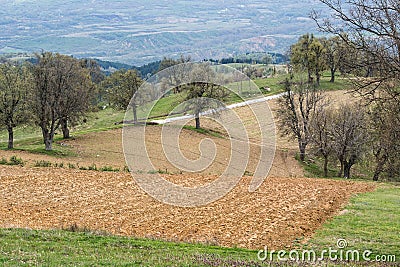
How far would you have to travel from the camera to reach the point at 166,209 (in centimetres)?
2050

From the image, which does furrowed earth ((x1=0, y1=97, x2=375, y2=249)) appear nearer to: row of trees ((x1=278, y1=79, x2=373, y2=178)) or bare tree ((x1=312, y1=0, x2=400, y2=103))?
bare tree ((x1=312, y1=0, x2=400, y2=103))

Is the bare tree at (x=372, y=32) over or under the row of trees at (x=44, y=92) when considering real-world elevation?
over

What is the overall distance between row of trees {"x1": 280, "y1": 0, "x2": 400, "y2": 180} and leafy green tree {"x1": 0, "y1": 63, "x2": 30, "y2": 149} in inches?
1080

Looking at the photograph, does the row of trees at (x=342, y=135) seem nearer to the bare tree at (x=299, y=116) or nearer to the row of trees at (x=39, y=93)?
the bare tree at (x=299, y=116)

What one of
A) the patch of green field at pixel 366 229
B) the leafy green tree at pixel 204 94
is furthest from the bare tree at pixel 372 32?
the leafy green tree at pixel 204 94

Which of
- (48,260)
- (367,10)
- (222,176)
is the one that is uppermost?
(367,10)

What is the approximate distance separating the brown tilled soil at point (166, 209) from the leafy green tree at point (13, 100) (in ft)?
56.0

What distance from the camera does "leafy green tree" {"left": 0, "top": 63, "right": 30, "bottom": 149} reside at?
142 ft

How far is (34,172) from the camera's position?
1125 inches

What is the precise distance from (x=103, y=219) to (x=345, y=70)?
1082cm

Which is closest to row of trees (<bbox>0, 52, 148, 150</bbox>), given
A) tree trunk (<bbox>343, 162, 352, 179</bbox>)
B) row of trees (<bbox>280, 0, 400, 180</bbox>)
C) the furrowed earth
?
the furrowed earth

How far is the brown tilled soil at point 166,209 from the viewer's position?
1705 cm

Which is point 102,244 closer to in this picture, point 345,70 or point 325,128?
point 345,70

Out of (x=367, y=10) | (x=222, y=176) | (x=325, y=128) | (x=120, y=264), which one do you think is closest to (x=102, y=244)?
(x=120, y=264)
